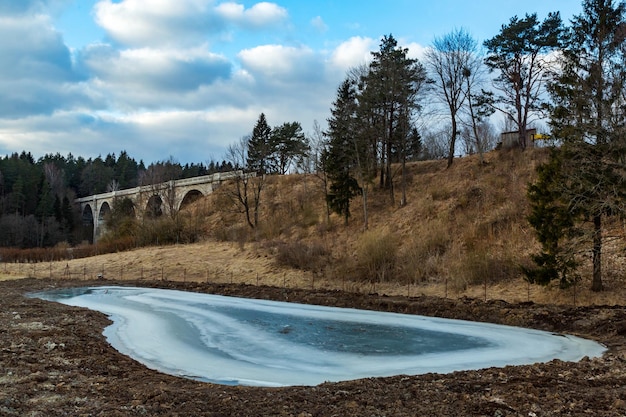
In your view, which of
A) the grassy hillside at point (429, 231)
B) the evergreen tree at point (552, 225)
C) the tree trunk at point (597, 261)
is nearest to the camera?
the tree trunk at point (597, 261)

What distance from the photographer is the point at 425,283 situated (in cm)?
2189

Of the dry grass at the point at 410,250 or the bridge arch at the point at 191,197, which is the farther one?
the bridge arch at the point at 191,197

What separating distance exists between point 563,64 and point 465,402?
15.0 metres

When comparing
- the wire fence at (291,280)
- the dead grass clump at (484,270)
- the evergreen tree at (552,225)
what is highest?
the evergreen tree at (552,225)

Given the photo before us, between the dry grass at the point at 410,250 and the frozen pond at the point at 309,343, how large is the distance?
5707 millimetres

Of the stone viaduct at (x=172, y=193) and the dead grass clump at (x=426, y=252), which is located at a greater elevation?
the stone viaduct at (x=172, y=193)

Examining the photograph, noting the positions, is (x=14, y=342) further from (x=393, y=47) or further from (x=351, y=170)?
(x=393, y=47)

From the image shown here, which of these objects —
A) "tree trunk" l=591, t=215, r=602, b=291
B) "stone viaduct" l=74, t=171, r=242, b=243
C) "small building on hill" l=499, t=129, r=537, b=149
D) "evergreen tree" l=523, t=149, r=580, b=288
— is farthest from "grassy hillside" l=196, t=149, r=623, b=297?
"stone viaduct" l=74, t=171, r=242, b=243

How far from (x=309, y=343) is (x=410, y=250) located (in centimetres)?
1407

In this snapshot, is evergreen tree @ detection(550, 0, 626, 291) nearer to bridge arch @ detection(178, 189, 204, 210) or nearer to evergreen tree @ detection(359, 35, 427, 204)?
evergreen tree @ detection(359, 35, 427, 204)

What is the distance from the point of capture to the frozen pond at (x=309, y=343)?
29.8 ft

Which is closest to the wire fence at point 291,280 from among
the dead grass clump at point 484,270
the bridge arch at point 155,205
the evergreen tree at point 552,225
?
the dead grass clump at point 484,270

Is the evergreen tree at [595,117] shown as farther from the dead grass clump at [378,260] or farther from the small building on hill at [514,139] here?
the small building on hill at [514,139]

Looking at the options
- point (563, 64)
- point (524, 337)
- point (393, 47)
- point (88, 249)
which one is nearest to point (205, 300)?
point (524, 337)
